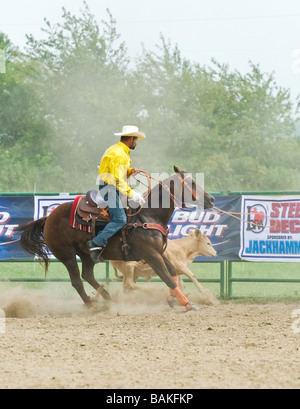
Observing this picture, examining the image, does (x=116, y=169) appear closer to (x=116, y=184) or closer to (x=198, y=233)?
(x=116, y=184)

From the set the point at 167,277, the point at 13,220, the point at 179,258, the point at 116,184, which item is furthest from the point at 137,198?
the point at 13,220

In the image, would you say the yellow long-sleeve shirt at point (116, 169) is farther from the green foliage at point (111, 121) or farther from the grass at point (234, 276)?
the green foliage at point (111, 121)

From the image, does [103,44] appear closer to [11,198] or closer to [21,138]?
[21,138]

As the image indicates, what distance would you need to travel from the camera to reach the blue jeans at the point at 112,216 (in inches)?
327

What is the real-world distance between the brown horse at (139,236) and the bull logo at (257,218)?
141 cm

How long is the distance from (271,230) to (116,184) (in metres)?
2.71

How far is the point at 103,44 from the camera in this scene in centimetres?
3150

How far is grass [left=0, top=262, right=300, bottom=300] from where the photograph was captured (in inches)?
425

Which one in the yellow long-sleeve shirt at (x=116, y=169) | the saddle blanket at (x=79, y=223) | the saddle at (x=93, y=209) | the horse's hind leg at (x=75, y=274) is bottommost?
the horse's hind leg at (x=75, y=274)

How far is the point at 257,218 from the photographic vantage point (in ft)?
32.7

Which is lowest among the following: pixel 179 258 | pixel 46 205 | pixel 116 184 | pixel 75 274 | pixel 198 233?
pixel 75 274

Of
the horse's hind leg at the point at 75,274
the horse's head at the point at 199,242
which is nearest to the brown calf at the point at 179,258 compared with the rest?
the horse's head at the point at 199,242
